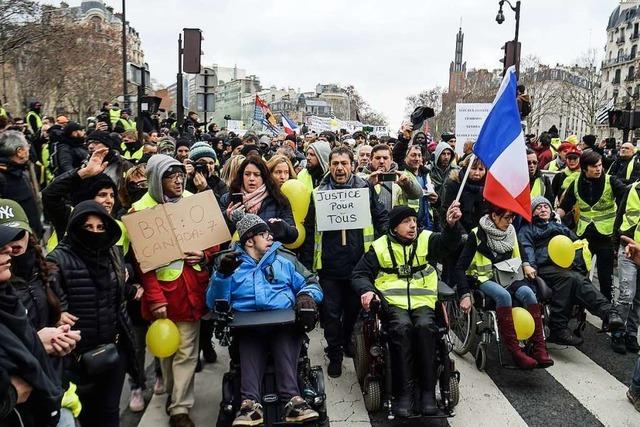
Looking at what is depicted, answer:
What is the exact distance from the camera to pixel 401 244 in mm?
4434

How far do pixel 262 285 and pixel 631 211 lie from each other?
428 cm

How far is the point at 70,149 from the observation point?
24.9 feet

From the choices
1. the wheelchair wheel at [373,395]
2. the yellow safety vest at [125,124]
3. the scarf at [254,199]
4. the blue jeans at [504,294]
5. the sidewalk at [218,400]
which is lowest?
the sidewalk at [218,400]

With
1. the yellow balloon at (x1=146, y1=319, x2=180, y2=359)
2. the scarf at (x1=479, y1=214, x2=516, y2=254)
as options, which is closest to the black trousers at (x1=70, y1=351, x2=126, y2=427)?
the yellow balloon at (x1=146, y1=319, x2=180, y2=359)

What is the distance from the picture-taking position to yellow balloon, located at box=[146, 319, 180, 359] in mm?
3855

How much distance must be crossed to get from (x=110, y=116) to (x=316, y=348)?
28.8ft

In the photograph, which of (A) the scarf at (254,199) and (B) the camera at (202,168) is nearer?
(A) the scarf at (254,199)

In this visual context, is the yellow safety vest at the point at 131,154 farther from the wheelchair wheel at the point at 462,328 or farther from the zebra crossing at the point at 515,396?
the wheelchair wheel at the point at 462,328

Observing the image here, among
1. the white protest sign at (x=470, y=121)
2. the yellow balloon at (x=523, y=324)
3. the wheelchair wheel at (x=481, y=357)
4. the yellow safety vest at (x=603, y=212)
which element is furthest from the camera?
the white protest sign at (x=470, y=121)

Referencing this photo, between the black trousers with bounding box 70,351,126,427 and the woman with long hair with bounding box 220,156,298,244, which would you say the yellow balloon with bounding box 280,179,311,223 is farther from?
the black trousers with bounding box 70,351,126,427

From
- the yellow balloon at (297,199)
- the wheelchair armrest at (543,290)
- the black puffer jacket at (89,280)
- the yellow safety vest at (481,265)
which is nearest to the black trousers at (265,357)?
the black puffer jacket at (89,280)

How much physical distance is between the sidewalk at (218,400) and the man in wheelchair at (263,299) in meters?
0.80

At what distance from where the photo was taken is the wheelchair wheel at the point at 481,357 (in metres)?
5.07

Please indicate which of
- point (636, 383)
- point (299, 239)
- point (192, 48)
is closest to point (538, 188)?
point (636, 383)
